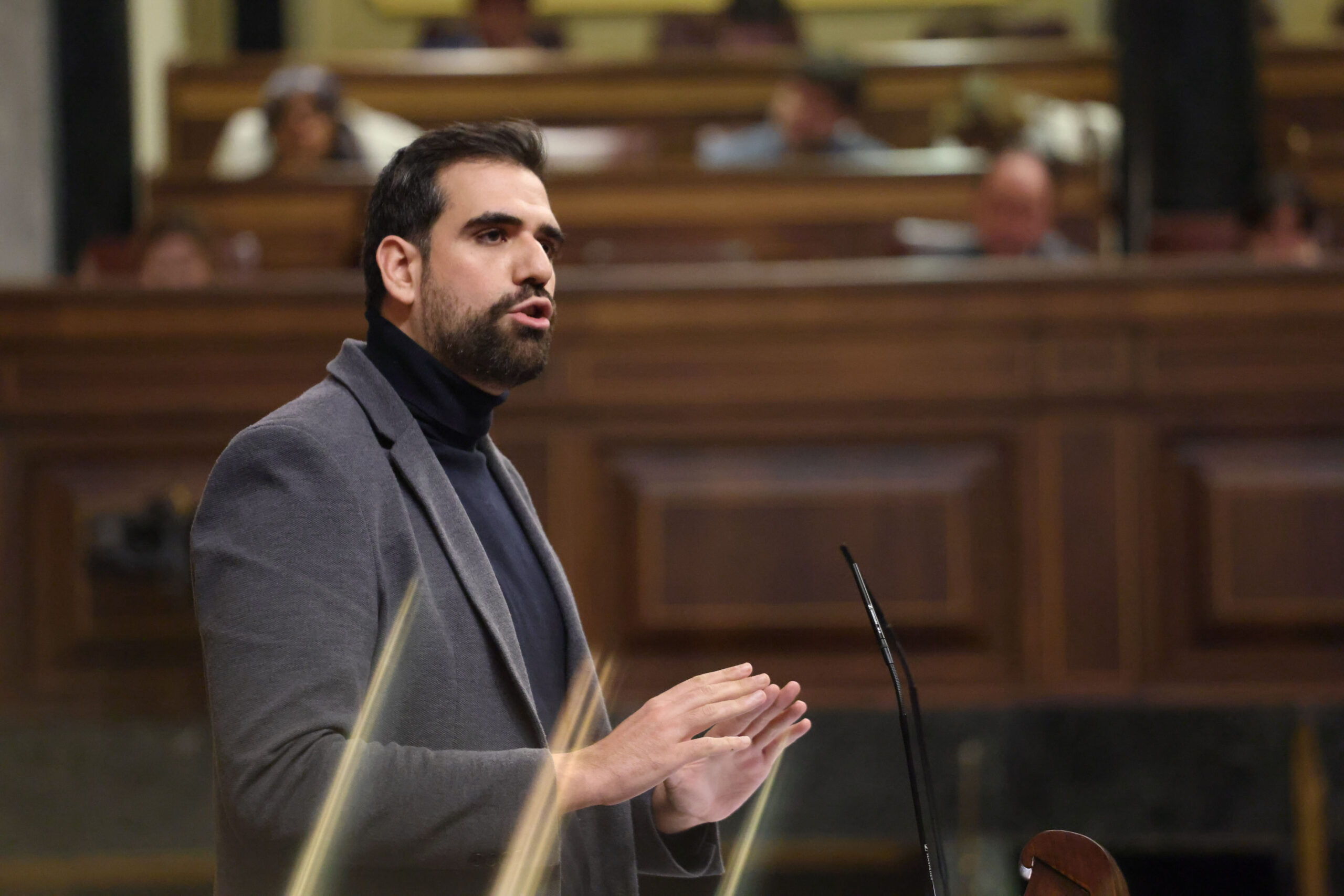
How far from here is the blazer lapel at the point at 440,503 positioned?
1.15 metres

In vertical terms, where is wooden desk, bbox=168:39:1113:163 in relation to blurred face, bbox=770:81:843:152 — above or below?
above

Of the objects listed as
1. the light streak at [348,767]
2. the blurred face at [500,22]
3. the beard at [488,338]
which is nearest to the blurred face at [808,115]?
the blurred face at [500,22]

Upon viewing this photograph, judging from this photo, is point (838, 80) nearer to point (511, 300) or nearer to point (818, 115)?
point (818, 115)

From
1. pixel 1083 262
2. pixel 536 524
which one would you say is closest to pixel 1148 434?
pixel 1083 262

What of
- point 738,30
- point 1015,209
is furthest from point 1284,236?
point 738,30

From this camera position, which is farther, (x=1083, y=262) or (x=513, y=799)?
(x=1083, y=262)

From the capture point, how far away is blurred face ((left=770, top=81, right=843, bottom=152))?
4.94 m

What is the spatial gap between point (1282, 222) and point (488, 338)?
3.48 m

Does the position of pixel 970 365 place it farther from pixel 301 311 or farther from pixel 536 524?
pixel 536 524

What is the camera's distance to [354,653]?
105 cm

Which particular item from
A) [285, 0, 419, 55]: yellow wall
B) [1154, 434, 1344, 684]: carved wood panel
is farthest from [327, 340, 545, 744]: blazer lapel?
[285, 0, 419, 55]: yellow wall

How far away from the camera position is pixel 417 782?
1.03 meters

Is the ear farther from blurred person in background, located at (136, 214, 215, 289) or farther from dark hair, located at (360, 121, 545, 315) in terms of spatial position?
blurred person in background, located at (136, 214, 215, 289)

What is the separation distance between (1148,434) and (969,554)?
447 mm
